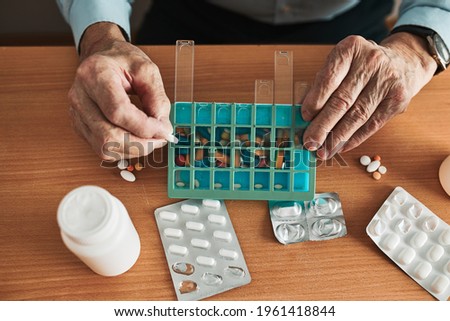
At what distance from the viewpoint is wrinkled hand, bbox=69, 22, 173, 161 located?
0.70m

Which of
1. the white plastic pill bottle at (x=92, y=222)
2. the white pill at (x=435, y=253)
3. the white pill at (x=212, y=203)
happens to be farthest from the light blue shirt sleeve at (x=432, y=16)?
the white plastic pill bottle at (x=92, y=222)

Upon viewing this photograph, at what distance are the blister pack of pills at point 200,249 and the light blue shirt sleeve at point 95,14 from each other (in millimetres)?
326

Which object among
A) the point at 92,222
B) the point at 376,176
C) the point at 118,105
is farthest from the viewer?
the point at 376,176

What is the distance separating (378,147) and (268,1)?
1.19 feet

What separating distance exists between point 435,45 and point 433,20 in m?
0.04

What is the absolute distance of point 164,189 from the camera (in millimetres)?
790

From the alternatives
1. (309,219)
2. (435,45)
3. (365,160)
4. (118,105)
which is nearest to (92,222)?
(118,105)

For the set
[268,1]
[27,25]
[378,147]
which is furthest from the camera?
[27,25]

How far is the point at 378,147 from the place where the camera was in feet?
2.71

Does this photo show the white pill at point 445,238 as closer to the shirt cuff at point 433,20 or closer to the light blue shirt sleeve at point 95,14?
the shirt cuff at point 433,20

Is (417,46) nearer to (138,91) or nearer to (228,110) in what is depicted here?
(228,110)

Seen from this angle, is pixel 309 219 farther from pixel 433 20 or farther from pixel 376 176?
pixel 433 20

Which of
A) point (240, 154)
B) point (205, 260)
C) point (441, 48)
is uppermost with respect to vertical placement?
point (441, 48)
